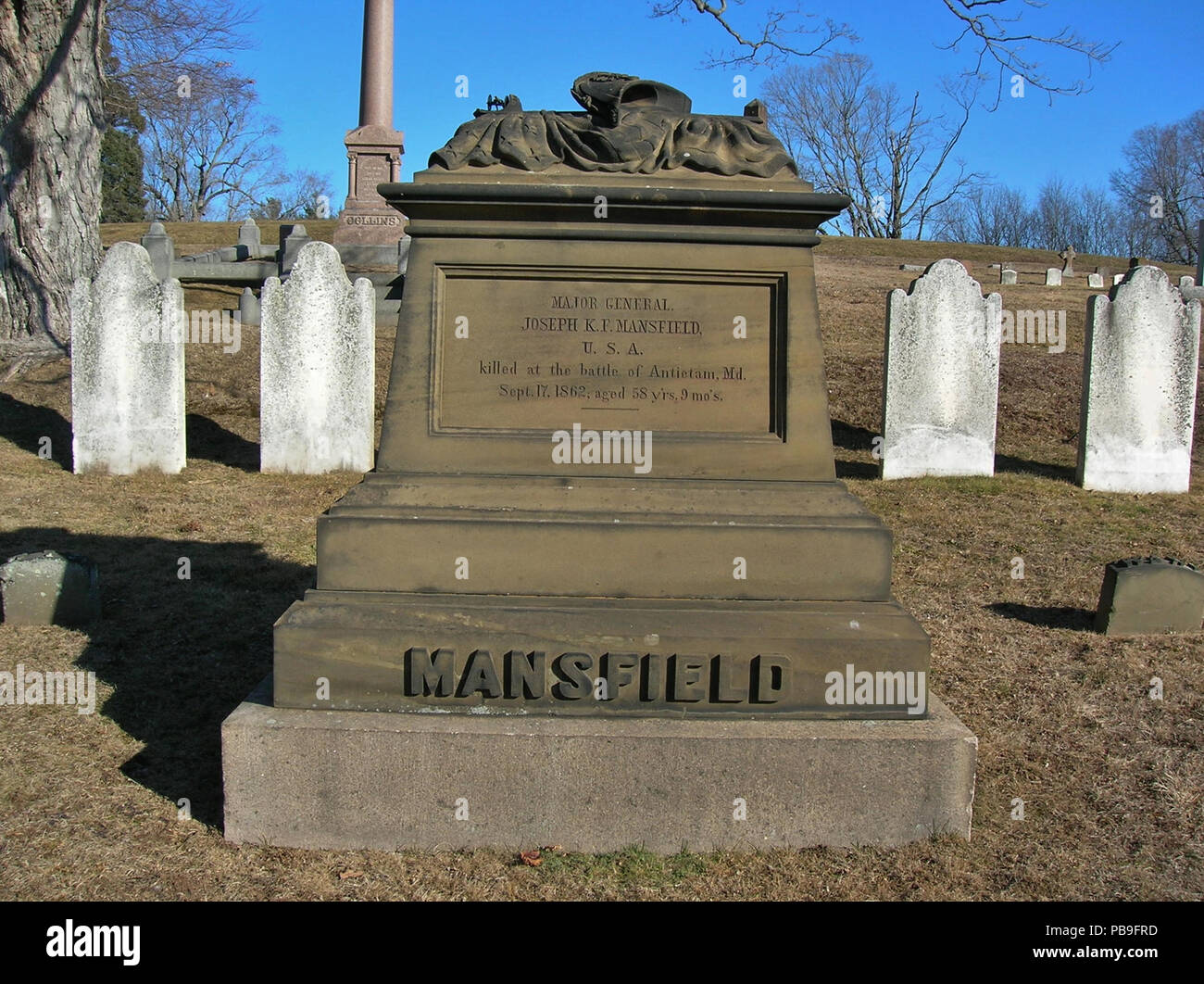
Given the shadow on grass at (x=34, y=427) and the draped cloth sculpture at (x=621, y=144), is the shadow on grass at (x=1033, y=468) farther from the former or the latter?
the shadow on grass at (x=34, y=427)

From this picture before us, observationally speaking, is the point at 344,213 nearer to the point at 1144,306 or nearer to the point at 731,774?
the point at 1144,306

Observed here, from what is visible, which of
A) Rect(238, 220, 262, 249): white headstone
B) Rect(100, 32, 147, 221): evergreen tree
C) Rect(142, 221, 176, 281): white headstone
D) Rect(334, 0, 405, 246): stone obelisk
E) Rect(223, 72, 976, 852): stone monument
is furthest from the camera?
Rect(100, 32, 147, 221): evergreen tree

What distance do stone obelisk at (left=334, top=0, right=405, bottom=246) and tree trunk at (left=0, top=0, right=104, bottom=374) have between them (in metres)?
7.02

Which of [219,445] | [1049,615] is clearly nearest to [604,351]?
[1049,615]

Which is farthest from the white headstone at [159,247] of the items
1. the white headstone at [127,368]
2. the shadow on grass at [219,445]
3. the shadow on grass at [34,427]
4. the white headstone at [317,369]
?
the white headstone at [317,369]

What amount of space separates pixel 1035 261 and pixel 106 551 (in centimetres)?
3177

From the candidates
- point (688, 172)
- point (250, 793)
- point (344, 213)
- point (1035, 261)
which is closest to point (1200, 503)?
point (688, 172)

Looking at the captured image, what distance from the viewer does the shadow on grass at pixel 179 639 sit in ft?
13.7

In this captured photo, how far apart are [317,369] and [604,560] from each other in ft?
20.7

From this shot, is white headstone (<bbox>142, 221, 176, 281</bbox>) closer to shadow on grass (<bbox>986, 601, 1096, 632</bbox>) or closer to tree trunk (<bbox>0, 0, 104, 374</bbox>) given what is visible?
tree trunk (<bbox>0, 0, 104, 374</bbox>)

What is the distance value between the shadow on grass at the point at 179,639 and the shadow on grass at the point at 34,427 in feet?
10.6

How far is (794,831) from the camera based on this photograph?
3539mm

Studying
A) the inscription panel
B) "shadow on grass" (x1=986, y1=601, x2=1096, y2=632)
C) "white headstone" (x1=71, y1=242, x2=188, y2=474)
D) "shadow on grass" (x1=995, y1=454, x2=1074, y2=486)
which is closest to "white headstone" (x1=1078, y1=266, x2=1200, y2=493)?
"shadow on grass" (x1=995, y1=454, x2=1074, y2=486)

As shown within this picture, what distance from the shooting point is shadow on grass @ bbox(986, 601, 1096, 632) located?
5.95 metres
